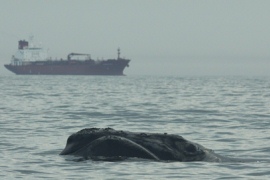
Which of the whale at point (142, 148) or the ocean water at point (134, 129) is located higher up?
the whale at point (142, 148)

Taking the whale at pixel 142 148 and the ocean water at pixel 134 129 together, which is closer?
the ocean water at pixel 134 129

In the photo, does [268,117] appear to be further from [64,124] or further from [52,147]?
[52,147]

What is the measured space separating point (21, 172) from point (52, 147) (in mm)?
4377

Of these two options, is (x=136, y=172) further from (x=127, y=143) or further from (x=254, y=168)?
Result: (x=254, y=168)

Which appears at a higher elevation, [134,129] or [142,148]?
[142,148]

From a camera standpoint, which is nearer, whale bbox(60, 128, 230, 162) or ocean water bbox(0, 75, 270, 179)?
ocean water bbox(0, 75, 270, 179)

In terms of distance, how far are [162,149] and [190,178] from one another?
1.44 meters

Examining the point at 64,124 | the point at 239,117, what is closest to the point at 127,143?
the point at 64,124

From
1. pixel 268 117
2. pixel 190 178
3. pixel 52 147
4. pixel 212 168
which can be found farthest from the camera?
pixel 268 117

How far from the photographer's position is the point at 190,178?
41.2ft

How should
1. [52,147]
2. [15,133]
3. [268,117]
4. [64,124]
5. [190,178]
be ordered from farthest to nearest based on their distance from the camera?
1. [268,117]
2. [64,124]
3. [15,133]
4. [52,147]
5. [190,178]

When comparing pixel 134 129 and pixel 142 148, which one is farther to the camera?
pixel 134 129

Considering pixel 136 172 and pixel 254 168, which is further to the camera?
pixel 254 168

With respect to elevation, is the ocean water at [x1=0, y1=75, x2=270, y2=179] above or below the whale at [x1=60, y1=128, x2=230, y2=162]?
below
